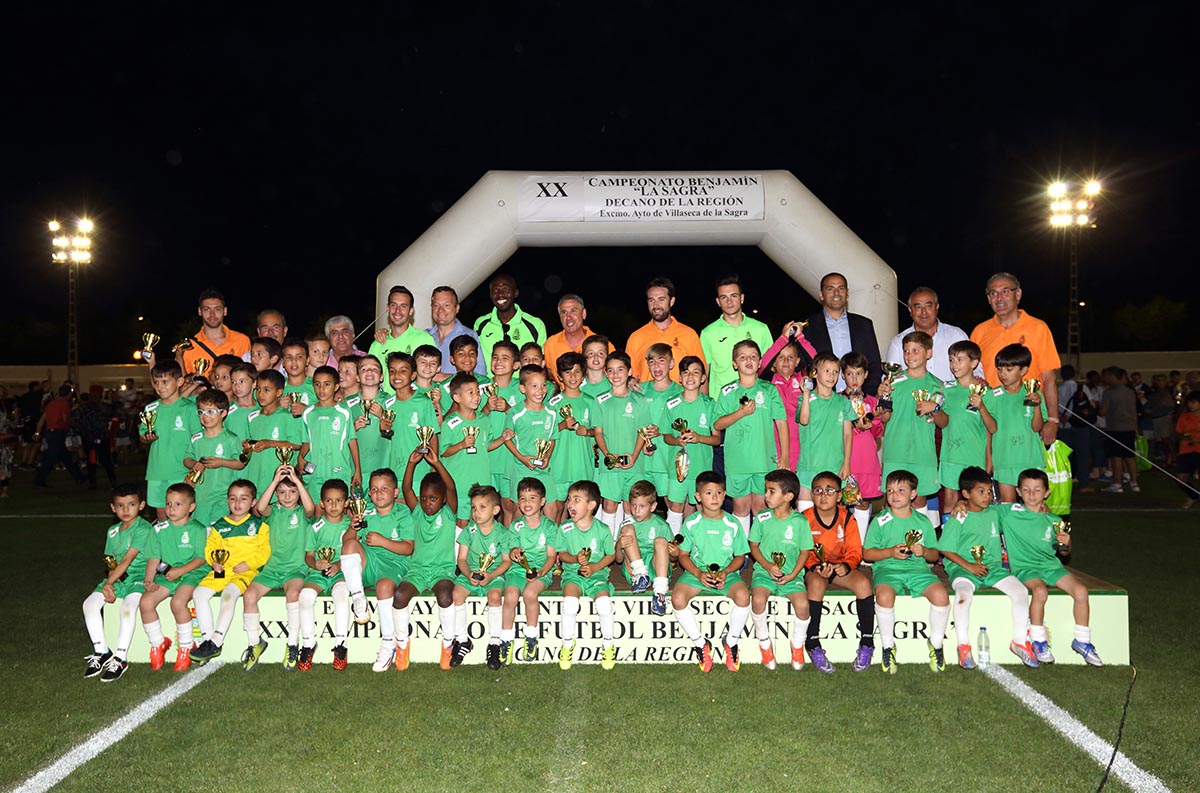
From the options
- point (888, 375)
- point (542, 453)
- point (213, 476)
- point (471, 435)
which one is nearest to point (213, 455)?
point (213, 476)

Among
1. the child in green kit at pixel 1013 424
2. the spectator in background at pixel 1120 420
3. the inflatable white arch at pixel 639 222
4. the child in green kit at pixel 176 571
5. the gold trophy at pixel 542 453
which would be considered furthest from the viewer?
the spectator in background at pixel 1120 420

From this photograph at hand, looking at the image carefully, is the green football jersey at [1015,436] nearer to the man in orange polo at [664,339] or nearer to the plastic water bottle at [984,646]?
the plastic water bottle at [984,646]

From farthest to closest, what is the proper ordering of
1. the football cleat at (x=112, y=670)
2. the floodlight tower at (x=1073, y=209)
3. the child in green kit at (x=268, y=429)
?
the floodlight tower at (x=1073, y=209), the child in green kit at (x=268, y=429), the football cleat at (x=112, y=670)

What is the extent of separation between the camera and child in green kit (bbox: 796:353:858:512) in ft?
21.1

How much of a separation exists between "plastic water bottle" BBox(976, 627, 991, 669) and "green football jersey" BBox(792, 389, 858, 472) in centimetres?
147

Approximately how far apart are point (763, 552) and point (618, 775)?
7.22 feet

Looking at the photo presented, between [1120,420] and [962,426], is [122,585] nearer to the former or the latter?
[962,426]

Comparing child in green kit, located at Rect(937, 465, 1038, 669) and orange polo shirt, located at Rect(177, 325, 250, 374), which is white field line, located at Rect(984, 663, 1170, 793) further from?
orange polo shirt, located at Rect(177, 325, 250, 374)

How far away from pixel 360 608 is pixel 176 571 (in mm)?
1257

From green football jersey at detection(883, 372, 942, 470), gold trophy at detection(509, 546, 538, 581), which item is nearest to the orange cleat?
gold trophy at detection(509, 546, 538, 581)

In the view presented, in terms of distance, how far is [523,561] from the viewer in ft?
18.2

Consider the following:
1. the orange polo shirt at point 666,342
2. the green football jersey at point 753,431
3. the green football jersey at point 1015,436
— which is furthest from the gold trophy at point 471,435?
the green football jersey at point 1015,436

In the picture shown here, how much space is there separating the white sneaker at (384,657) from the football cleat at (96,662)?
5.34 ft

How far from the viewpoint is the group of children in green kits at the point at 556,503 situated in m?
5.57
